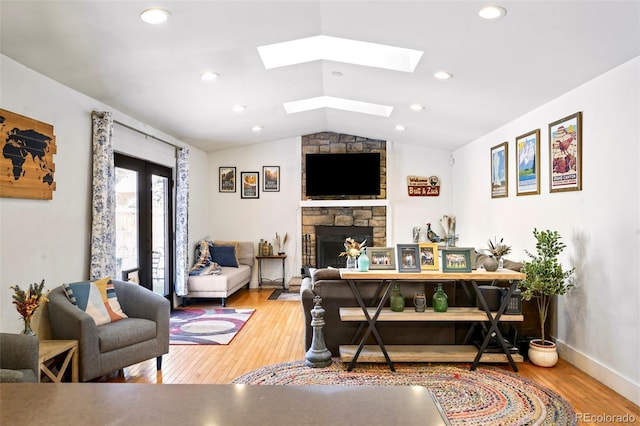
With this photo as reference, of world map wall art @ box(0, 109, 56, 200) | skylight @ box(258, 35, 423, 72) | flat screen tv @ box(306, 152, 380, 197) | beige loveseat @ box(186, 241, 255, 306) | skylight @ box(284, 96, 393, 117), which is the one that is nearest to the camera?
world map wall art @ box(0, 109, 56, 200)

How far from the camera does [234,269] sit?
7406 mm

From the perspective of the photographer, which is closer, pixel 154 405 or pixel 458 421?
pixel 154 405

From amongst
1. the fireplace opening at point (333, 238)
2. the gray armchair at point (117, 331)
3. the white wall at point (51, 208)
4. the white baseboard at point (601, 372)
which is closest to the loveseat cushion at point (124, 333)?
the gray armchair at point (117, 331)

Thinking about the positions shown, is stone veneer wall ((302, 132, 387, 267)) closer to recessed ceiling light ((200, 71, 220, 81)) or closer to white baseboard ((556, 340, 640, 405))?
recessed ceiling light ((200, 71, 220, 81))

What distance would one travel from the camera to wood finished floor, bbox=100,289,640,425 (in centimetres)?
323

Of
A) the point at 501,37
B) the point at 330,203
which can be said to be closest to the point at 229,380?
the point at 501,37

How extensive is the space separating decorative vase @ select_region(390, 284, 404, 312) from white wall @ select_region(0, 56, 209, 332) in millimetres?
2851

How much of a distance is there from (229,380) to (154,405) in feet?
10.5

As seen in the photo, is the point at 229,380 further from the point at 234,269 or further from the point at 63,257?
the point at 234,269

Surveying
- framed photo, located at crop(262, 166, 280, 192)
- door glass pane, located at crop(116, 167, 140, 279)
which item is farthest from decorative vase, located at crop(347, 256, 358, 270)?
framed photo, located at crop(262, 166, 280, 192)

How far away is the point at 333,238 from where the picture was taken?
320 inches

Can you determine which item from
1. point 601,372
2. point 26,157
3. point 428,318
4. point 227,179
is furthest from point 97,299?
point 227,179

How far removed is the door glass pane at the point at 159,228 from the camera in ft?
19.8

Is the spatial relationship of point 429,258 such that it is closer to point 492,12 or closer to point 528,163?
point 528,163
